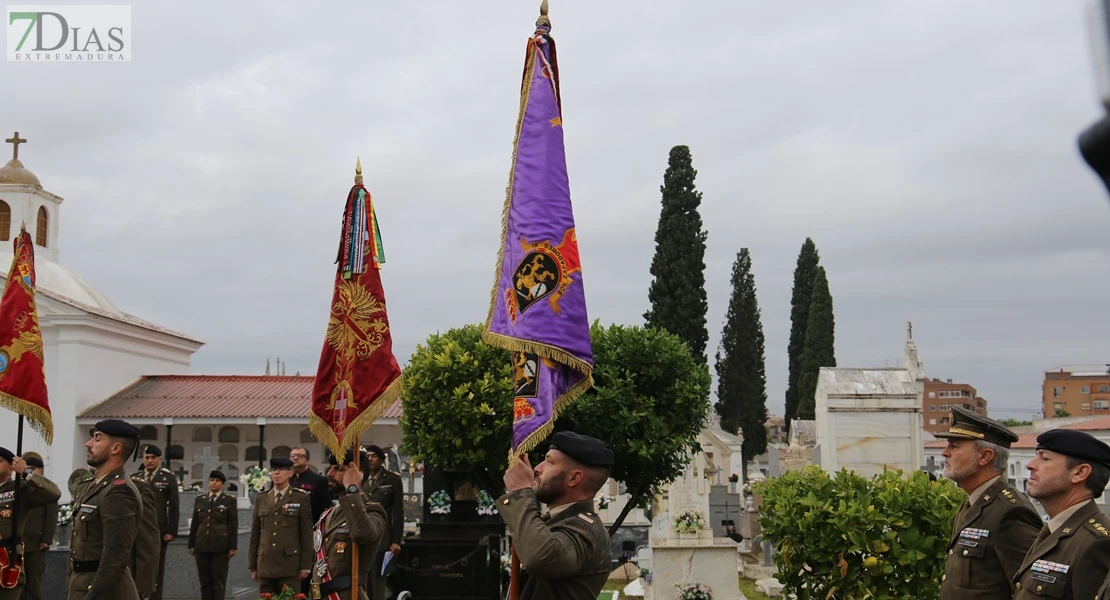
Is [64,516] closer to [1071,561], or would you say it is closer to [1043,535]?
[1043,535]

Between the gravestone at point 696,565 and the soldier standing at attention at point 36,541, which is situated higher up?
the soldier standing at attention at point 36,541

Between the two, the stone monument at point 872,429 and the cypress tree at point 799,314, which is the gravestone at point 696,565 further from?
the cypress tree at point 799,314

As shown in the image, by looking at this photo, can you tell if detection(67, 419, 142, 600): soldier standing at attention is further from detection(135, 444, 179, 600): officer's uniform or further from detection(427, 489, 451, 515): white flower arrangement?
detection(427, 489, 451, 515): white flower arrangement

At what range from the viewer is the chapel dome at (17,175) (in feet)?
107

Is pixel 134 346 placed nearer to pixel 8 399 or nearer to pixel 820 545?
pixel 8 399

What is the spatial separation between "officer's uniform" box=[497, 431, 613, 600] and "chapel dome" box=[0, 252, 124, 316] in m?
30.8

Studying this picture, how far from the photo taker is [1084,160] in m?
1.00

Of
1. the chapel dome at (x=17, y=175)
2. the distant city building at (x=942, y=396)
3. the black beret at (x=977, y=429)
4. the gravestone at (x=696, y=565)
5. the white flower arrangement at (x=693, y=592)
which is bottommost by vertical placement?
the white flower arrangement at (x=693, y=592)

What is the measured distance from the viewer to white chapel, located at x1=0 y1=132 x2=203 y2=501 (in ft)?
93.1

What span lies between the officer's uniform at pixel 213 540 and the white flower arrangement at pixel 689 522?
536 centimetres

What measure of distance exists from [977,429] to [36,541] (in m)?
9.02

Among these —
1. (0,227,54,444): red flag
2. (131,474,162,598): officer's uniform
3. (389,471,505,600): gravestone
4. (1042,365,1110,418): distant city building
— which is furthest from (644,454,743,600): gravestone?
(1042,365,1110,418): distant city building

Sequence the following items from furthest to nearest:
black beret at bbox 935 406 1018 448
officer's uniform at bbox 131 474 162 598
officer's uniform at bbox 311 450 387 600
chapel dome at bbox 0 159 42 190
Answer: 1. chapel dome at bbox 0 159 42 190
2. officer's uniform at bbox 131 474 162 598
3. officer's uniform at bbox 311 450 387 600
4. black beret at bbox 935 406 1018 448

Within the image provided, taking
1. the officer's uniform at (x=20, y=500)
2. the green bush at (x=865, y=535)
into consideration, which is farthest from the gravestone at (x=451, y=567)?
the green bush at (x=865, y=535)
